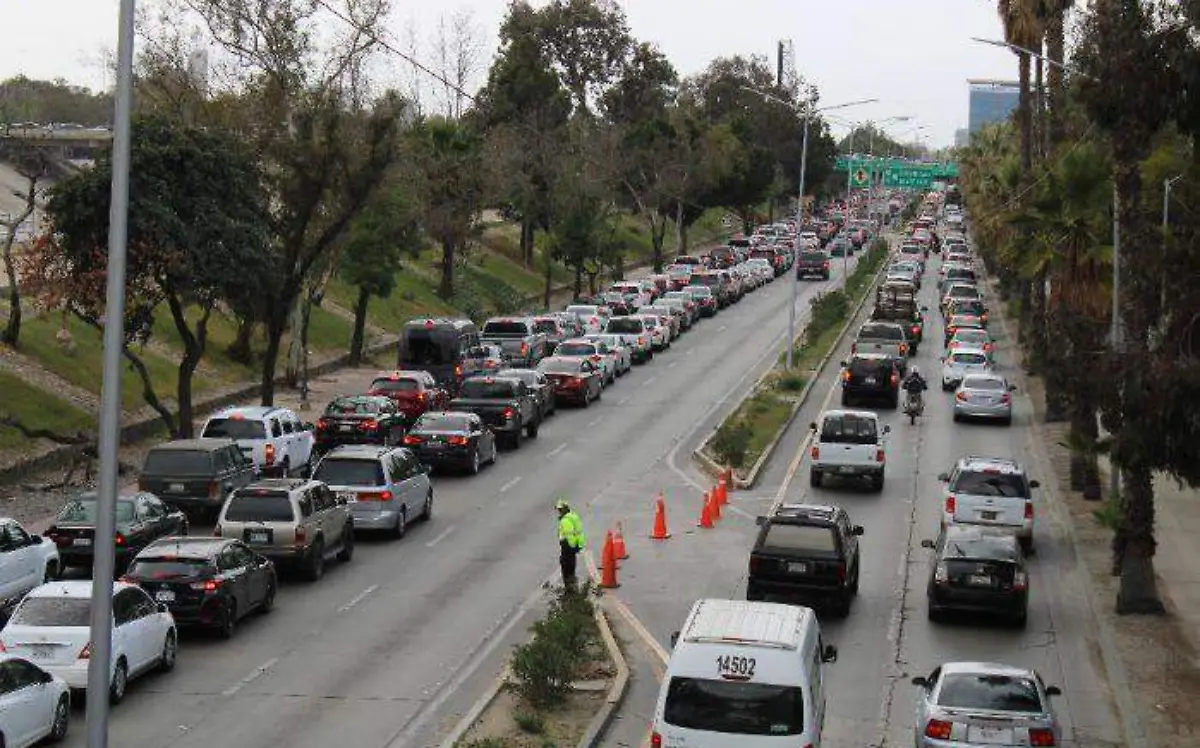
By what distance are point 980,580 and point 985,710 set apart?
7.72 m

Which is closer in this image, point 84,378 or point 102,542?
point 102,542

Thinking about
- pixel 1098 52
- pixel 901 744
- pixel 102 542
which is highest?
pixel 1098 52

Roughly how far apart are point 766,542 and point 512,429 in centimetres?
1836

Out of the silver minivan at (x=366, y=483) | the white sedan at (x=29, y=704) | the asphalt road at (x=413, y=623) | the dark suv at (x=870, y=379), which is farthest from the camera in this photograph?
the dark suv at (x=870, y=379)

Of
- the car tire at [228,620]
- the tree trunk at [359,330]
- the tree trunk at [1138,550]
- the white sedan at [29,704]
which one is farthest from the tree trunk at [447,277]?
the white sedan at [29,704]

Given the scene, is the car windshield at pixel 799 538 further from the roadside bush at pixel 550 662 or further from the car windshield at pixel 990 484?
the car windshield at pixel 990 484

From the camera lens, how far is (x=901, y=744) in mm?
20141

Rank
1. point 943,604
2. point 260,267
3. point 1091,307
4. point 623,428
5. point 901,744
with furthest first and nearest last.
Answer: point 623,428, point 260,267, point 1091,307, point 943,604, point 901,744

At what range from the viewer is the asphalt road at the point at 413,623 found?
2023 cm

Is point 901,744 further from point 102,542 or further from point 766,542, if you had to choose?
point 102,542

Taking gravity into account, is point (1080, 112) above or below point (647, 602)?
above

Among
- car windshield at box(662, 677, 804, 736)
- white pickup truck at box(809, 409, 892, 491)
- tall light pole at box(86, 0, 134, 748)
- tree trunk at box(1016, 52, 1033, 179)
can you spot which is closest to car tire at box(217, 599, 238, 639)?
car windshield at box(662, 677, 804, 736)

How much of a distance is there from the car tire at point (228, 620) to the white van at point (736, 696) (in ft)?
30.3

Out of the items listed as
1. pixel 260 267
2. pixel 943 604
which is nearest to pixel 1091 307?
pixel 943 604
